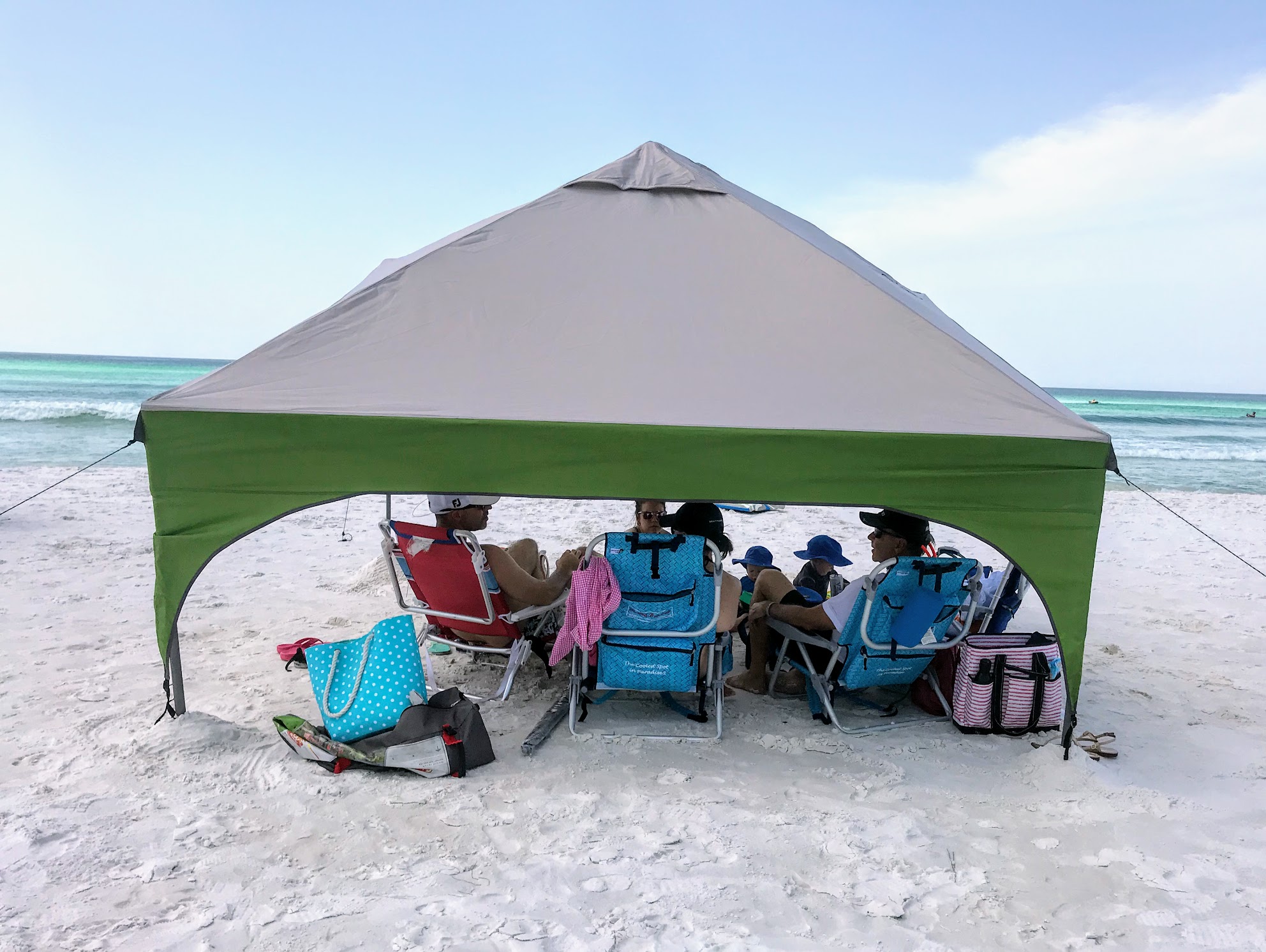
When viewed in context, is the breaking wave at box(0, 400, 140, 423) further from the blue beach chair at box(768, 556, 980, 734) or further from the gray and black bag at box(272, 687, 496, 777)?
the blue beach chair at box(768, 556, 980, 734)

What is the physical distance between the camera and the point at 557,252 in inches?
166

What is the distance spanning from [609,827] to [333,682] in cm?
138

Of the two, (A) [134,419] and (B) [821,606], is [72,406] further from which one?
(B) [821,606]

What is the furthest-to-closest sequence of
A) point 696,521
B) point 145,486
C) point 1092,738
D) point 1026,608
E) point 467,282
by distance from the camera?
point 145,486 → point 1026,608 → point 696,521 → point 467,282 → point 1092,738

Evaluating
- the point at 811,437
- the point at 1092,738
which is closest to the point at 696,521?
the point at 811,437

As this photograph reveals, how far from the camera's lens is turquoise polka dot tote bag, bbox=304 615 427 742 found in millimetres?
3543

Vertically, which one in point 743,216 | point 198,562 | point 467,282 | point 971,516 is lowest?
point 198,562

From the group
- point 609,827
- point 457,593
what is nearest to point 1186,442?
point 457,593

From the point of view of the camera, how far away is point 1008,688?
3.91m

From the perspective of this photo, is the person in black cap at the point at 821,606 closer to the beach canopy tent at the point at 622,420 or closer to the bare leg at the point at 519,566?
the beach canopy tent at the point at 622,420

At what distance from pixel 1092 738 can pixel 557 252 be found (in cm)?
336

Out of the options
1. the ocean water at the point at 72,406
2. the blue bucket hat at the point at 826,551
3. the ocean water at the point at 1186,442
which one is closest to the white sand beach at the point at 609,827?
the blue bucket hat at the point at 826,551

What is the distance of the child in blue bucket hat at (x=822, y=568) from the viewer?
4.61 meters

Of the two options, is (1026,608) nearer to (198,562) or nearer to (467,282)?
(467,282)
